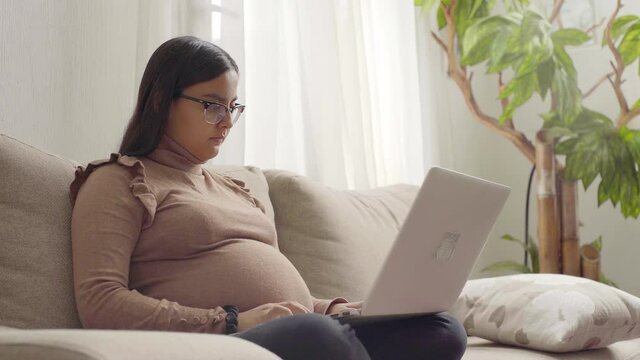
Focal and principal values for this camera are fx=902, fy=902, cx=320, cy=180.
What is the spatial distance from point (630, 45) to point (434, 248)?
1.97 metres

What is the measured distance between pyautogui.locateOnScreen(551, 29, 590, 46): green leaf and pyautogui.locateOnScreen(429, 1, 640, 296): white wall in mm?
541

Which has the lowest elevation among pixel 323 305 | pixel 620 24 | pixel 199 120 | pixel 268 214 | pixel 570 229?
pixel 570 229

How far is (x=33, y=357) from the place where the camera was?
909 mm

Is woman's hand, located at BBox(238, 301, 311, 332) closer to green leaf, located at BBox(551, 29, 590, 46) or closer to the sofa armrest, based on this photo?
the sofa armrest

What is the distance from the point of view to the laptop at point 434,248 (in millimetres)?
1331

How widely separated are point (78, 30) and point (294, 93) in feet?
2.68

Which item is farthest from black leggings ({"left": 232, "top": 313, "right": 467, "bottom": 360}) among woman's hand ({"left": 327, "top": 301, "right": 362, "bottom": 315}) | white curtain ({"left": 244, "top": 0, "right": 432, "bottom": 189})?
white curtain ({"left": 244, "top": 0, "right": 432, "bottom": 189})

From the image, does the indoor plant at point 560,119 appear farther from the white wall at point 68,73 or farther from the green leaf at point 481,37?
the white wall at point 68,73

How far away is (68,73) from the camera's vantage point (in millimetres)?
2012

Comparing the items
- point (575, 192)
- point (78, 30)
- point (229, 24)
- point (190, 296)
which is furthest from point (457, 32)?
point (190, 296)

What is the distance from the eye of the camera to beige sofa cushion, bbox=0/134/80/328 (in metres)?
1.40

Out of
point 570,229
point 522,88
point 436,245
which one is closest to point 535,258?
point 570,229

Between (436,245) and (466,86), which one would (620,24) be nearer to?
(466,86)

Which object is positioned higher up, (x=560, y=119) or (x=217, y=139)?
(x=217, y=139)
